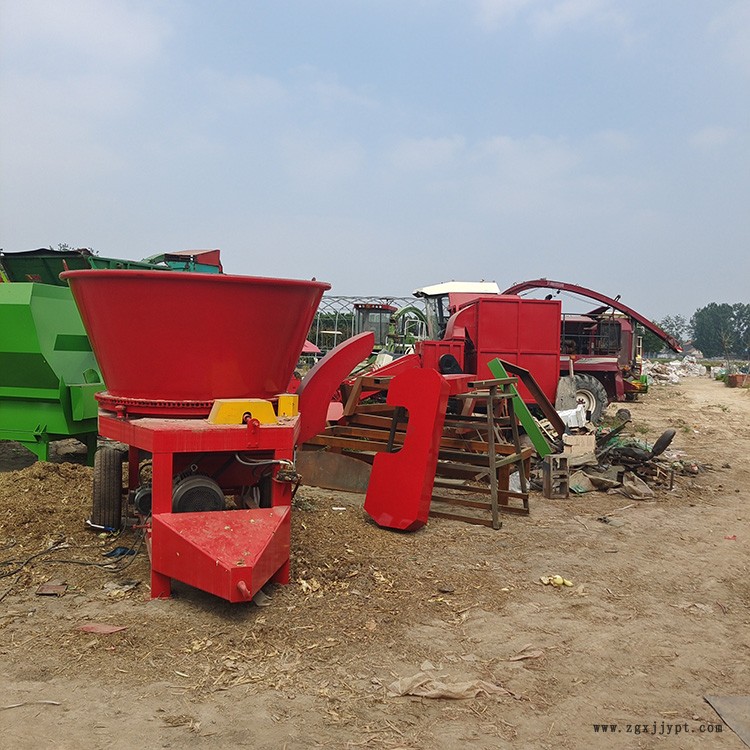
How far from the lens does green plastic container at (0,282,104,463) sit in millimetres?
5984

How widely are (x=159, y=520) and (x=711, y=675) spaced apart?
8.73 ft

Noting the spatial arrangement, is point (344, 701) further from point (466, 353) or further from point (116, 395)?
point (466, 353)

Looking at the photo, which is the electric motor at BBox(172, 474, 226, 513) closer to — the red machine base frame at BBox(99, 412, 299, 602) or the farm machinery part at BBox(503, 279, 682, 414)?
the red machine base frame at BBox(99, 412, 299, 602)

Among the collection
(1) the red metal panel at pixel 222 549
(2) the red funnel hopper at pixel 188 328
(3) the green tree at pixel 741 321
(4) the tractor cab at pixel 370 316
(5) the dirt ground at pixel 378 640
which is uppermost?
(3) the green tree at pixel 741 321

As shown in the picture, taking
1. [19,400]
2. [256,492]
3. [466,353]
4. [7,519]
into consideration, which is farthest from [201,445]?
[466,353]

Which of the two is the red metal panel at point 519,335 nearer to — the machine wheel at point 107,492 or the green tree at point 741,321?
the machine wheel at point 107,492

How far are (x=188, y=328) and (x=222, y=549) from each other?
3.94 feet

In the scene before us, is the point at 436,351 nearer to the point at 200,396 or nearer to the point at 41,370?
the point at 41,370

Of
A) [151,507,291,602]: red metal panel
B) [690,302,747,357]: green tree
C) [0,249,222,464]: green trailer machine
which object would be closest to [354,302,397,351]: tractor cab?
[0,249,222,464]: green trailer machine

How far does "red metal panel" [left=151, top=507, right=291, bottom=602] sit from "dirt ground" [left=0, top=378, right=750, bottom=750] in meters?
0.21

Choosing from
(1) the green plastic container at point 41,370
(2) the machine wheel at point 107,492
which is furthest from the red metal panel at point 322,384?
(1) the green plastic container at point 41,370

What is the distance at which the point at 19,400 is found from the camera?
6270mm

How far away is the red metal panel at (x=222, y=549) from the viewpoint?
11.1 ft

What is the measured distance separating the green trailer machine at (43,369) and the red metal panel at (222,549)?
2904 millimetres
